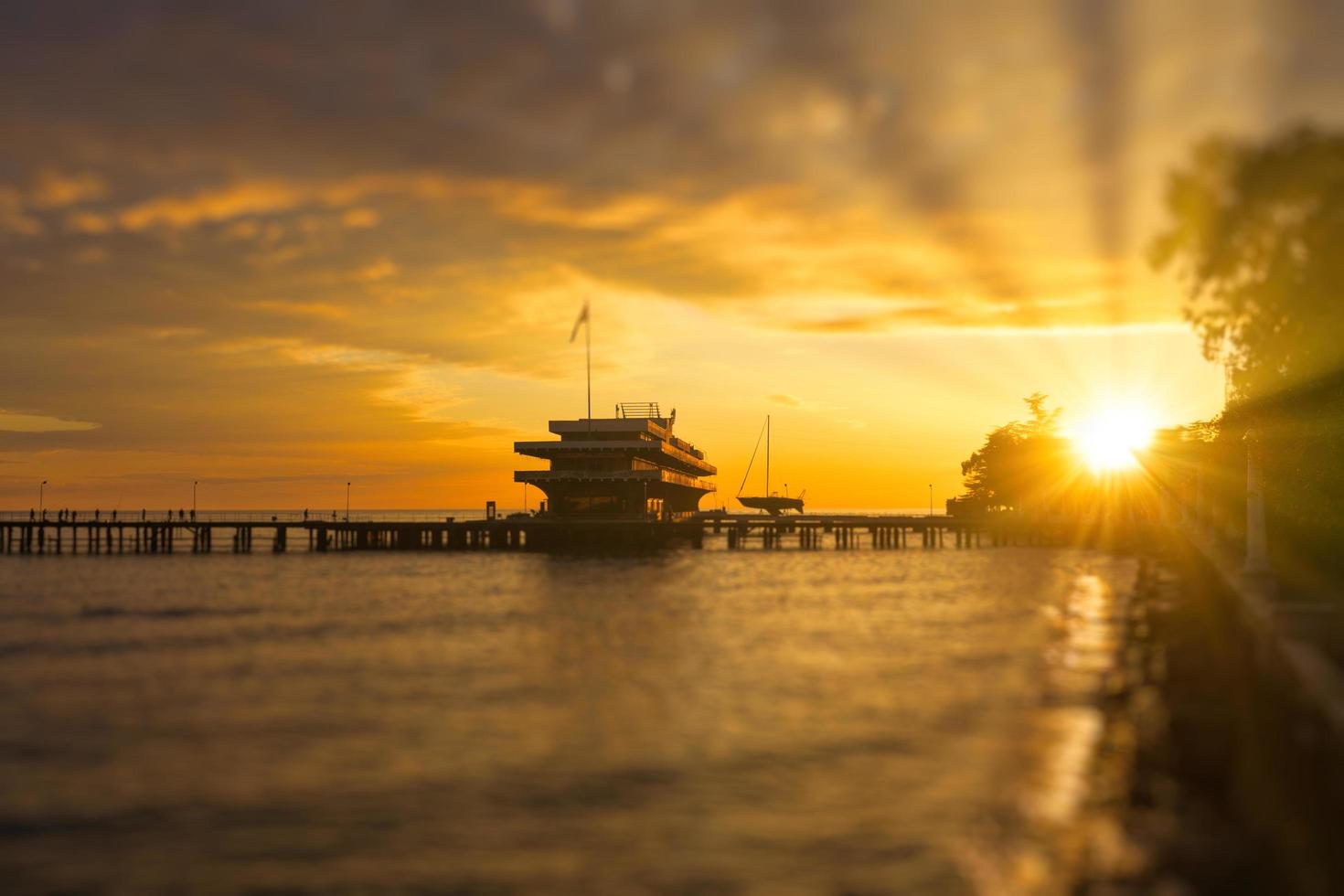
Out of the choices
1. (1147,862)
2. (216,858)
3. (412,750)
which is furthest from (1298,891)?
(412,750)

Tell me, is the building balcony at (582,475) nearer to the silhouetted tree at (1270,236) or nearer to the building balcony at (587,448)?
the building balcony at (587,448)

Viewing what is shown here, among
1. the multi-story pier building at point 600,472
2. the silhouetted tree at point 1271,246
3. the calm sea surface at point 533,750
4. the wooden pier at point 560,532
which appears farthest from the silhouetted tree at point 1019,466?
the silhouetted tree at point 1271,246

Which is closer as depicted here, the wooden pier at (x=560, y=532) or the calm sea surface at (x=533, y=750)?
the calm sea surface at (x=533, y=750)

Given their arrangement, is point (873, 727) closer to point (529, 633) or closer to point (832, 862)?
point (832, 862)

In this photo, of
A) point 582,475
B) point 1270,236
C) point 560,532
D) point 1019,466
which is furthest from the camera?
point 1019,466

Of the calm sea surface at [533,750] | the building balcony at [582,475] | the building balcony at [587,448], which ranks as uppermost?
the building balcony at [587,448]

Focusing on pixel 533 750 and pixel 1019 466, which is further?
pixel 1019 466

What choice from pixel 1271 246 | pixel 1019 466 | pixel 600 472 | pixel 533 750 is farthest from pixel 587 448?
pixel 1271 246

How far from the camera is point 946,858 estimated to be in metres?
17.6

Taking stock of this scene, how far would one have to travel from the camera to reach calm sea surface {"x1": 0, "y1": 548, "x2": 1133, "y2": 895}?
1819 cm

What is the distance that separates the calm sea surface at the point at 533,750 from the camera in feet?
59.7

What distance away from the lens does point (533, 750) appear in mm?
25875

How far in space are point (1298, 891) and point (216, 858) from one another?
52.6 feet

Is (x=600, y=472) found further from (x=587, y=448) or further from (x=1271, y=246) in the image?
(x=1271, y=246)
